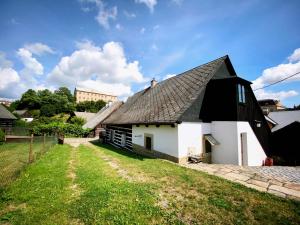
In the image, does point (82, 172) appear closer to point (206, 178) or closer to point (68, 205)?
point (68, 205)

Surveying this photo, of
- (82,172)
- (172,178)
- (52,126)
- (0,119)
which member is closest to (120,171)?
(82,172)

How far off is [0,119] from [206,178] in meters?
36.0

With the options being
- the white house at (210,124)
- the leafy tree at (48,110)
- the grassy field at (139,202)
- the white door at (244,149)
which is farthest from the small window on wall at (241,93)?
the leafy tree at (48,110)

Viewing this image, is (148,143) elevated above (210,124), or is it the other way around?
(210,124)

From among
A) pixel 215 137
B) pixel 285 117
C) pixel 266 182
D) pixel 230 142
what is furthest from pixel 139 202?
pixel 285 117

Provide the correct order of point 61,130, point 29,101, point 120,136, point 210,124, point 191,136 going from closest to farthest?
point 191,136, point 210,124, point 120,136, point 61,130, point 29,101

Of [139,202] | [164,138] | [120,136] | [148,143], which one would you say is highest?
[164,138]

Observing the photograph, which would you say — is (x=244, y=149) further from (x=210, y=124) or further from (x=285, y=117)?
(x=285, y=117)

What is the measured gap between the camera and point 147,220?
13.5 feet

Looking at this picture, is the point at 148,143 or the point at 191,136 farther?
the point at 148,143

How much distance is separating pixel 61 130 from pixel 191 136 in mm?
28273

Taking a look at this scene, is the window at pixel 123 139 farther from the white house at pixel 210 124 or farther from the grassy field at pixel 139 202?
the grassy field at pixel 139 202

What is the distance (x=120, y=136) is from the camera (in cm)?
1873

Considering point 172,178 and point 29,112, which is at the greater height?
point 29,112
